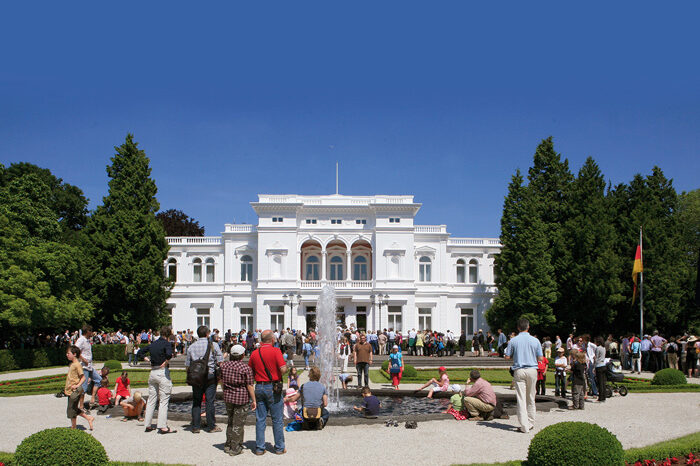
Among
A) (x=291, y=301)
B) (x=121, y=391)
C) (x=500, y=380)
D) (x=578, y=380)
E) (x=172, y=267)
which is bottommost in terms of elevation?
(x=500, y=380)

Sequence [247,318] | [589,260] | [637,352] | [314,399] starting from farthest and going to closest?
1. [247,318]
2. [589,260]
3. [637,352]
4. [314,399]

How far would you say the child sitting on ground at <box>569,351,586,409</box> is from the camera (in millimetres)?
14141

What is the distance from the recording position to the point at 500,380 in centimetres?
2186

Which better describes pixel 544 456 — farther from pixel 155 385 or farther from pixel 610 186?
pixel 610 186

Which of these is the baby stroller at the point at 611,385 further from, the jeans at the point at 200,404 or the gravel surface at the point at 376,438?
the jeans at the point at 200,404

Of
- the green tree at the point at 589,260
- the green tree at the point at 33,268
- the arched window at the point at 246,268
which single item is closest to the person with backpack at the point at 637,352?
the green tree at the point at 589,260

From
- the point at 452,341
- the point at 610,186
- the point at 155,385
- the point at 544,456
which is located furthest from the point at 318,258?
the point at 544,456

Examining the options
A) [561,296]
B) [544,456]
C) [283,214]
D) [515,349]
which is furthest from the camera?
[283,214]

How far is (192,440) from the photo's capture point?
10688 mm

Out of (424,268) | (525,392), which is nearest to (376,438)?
(525,392)

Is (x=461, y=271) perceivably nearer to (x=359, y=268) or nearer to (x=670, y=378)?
(x=359, y=268)

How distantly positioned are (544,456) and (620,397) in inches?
423

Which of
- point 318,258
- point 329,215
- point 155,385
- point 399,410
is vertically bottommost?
point 399,410

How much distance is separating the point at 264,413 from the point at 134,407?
4.52 metres
